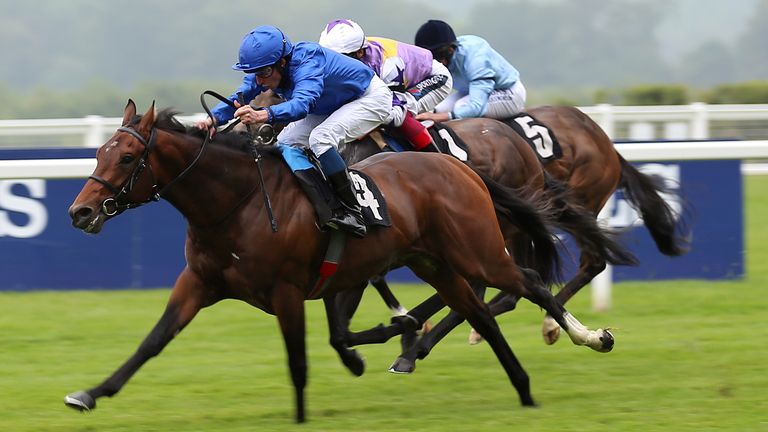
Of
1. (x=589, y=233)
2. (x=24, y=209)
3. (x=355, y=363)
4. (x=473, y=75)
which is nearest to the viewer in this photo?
(x=355, y=363)

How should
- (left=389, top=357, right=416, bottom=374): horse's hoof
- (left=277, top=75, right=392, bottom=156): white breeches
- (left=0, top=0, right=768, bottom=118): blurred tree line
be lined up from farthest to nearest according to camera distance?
(left=0, top=0, right=768, bottom=118): blurred tree line → (left=389, top=357, right=416, bottom=374): horse's hoof → (left=277, top=75, right=392, bottom=156): white breeches

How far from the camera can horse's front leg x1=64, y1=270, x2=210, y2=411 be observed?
482 centimetres

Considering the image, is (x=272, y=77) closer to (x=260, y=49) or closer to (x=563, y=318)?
(x=260, y=49)

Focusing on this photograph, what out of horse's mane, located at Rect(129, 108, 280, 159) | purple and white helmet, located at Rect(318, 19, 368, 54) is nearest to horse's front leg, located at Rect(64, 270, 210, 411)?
horse's mane, located at Rect(129, 108, 280, 159)

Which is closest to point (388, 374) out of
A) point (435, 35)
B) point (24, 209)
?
point (435, 35)

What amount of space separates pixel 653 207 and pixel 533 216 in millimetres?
2015

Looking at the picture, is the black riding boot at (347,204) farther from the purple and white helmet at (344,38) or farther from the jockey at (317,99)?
the purple and white helmet at (344,38)

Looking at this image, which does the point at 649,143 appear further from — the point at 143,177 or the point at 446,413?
the point at 143,177

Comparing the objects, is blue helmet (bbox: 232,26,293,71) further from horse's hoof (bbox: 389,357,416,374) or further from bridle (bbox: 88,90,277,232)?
horse's hoof (bbox: 389,357,416,374)

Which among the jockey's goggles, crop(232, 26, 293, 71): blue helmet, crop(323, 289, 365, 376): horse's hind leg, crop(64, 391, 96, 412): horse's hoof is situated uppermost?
crop(232, 26, 293, 71): blue helmet

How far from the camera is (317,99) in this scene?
5332mm

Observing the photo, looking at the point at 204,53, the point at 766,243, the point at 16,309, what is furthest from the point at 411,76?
the point at 204,53

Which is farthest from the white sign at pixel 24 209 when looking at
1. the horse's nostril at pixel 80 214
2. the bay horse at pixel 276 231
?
the horse's nostril at pixel 80 214

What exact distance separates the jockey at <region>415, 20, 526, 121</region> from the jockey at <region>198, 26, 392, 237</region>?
1398mm
